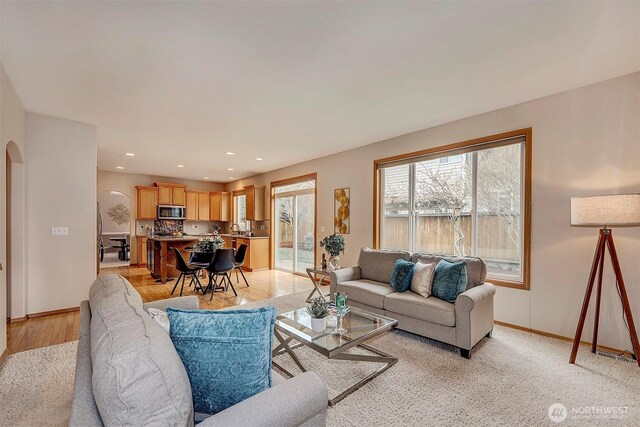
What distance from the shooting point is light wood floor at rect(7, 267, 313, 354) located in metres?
3.16

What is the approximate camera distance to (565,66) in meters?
2.63

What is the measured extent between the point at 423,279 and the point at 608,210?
169 cm

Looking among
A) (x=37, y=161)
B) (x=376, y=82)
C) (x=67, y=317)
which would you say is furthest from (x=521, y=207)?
(x=37, y=161)

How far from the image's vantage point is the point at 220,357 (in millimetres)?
1183

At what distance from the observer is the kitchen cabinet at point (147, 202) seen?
8.11m

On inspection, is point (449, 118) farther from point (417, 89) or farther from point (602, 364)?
point (602, 364)

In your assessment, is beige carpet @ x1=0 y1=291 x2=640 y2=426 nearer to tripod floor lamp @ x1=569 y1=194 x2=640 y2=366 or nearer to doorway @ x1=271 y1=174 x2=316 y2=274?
tripod floor lamp @ x1=569 y1=194 x2=640 y2=366

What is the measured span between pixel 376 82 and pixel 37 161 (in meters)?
4.39

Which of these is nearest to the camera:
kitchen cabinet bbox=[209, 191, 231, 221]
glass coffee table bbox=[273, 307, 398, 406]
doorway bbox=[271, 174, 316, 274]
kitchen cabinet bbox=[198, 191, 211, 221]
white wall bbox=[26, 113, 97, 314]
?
glass coffee table bbox=[273, 307, 398, 406]

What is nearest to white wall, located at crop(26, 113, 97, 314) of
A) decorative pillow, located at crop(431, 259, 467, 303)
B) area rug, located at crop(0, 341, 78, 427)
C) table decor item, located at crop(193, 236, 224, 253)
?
area rug, located at crop(0, 341, 78, 427)

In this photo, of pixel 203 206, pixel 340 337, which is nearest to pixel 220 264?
pixel 340 337

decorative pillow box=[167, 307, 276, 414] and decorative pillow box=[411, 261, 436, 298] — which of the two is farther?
decorative pillow box=[411, 261, 436, 298]

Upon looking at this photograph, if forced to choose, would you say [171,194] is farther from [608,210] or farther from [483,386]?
[608,210]

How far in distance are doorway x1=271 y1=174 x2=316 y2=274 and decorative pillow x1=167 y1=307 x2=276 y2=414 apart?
16.7 ft
